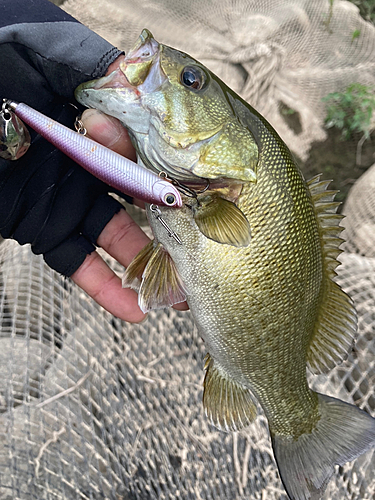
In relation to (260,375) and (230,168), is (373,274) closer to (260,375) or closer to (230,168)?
(260,375)

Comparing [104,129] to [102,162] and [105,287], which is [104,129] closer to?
[102,162]

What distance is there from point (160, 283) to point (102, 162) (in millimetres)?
552

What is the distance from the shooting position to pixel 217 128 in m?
1.36

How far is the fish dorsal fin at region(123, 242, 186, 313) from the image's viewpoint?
1551mm

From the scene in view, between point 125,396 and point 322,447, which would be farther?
point 125,396

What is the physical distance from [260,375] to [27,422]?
1.17m

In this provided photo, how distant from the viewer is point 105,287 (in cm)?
198

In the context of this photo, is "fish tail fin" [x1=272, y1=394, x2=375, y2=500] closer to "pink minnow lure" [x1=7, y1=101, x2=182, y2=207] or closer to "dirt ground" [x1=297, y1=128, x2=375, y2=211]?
"pink minnow lure" [x1=7, y1=101, x2=182, y2=207]

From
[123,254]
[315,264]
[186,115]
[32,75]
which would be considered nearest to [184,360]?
[123,254]

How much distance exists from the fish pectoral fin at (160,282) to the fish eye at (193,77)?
2.06 ft

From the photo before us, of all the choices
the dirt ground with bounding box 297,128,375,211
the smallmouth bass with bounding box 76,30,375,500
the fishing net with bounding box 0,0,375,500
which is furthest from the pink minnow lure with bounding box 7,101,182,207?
the dirt ground with bounding box 297,128,375,211

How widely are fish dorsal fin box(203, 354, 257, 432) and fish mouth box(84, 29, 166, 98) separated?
3.95 ft

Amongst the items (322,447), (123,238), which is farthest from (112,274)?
(322,447)

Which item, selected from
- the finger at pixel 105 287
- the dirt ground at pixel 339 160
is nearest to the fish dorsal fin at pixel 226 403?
the finger at pixel 105 287
